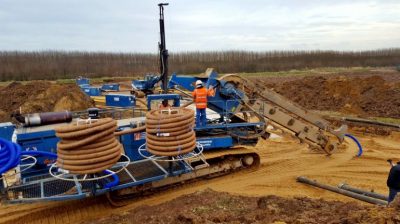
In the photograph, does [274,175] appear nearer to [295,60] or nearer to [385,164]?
[385,164]

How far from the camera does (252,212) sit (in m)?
5.98

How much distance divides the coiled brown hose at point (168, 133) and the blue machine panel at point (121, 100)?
566 cm

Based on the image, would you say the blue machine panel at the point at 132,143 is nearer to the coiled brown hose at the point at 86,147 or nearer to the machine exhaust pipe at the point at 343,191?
the coiled brown hose at the point at 86,147

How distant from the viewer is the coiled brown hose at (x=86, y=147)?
6117mm

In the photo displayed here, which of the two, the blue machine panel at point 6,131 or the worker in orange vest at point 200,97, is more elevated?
the worker in orange vest at point 200,97

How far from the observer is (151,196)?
882 centimetres

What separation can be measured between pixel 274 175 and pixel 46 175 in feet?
18.9

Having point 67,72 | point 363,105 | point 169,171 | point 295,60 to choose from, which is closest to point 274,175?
point 169,171

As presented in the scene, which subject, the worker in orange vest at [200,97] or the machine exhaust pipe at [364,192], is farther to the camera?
the worker in orange vest at [200,97]

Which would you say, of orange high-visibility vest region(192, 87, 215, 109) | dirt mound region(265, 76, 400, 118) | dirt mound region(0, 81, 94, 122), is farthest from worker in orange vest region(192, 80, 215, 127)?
dirt mound region(265, 76, 400, 118)

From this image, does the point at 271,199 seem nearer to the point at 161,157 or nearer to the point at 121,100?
the point at 161,157

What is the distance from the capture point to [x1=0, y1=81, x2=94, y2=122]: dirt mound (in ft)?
59.9

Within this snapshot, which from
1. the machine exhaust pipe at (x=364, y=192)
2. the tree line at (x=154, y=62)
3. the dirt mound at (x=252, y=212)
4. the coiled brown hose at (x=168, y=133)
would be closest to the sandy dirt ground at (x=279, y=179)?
the machine exhaust pipe at (x=364, y=192)

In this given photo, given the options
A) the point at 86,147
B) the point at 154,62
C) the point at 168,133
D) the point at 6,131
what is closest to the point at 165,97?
the point at 168,133
